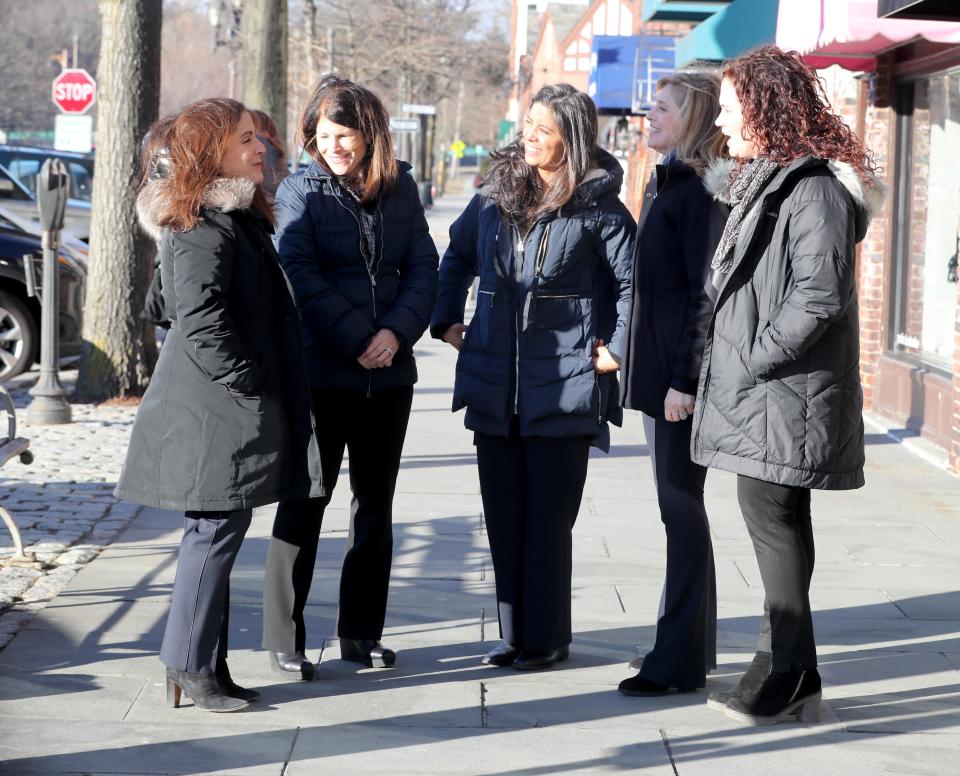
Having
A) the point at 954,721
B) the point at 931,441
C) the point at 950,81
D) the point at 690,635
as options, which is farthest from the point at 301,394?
the point at 950,81

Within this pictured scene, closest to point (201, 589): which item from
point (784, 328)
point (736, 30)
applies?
point (784, 328)

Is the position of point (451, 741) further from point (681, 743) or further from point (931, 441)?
point (931, 441)

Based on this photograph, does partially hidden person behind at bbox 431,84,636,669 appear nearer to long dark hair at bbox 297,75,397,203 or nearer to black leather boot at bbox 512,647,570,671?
black leather boot at bbox 512,647,570,671

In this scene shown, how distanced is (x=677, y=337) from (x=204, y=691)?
1.80m

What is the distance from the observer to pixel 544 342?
476 cm

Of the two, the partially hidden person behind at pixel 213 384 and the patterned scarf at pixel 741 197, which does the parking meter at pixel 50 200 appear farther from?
the patterned scarf at pixel 741 197

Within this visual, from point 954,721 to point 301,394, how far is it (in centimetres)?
223

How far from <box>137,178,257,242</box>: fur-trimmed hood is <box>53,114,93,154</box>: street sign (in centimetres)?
2231

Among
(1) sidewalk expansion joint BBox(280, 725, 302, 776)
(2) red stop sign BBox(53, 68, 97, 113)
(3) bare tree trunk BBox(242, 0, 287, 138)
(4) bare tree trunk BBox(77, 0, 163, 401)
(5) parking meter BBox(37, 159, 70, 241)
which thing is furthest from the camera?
(2) red stop sign BBox(53, 68, 97, 113)

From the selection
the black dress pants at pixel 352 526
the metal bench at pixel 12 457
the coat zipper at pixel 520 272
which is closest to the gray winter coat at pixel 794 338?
the coat zipper at pixel 520 272

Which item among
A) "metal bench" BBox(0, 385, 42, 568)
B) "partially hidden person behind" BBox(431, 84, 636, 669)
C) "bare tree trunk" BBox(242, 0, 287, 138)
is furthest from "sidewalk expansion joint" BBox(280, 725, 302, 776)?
"bare tree trunk" BBox(242, 0, 287, 138)

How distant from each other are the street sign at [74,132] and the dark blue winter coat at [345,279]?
21970mm

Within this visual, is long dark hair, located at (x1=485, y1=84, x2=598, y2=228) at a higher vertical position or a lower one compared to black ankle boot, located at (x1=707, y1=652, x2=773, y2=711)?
higher

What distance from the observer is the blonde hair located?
4523 mm
